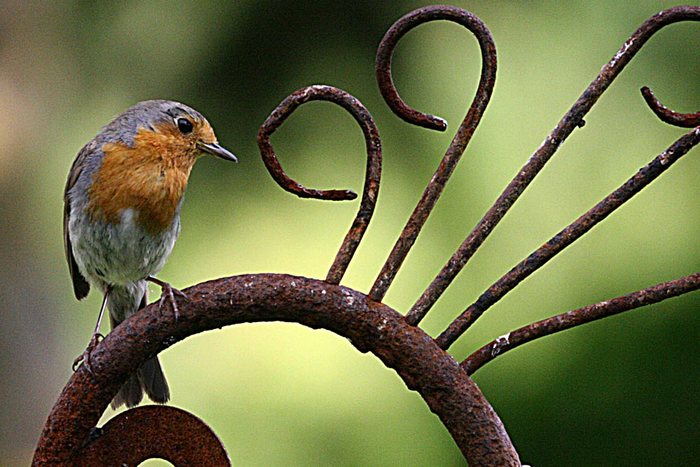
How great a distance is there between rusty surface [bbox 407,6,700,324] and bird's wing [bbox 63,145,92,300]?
2.43ft

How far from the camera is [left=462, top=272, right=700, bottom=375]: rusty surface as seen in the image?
0.80 metres

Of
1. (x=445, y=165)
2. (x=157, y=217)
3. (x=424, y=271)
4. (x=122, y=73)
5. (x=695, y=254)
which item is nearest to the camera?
(x=445, y=165)

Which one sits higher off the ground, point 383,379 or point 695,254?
point 695,254

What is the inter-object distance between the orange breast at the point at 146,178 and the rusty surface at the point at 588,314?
63 centimetres

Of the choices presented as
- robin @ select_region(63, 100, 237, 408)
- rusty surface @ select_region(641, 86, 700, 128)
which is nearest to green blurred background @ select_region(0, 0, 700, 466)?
→ robin @ select_region(63, 100, 237, 408)

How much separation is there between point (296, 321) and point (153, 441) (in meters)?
0.17

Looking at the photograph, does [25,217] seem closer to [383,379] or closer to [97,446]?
[383,379]

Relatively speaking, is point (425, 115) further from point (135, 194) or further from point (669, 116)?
point (135, 194)

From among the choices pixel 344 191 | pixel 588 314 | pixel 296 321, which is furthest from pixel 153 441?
pixel 588 314

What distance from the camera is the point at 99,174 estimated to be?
1358mm

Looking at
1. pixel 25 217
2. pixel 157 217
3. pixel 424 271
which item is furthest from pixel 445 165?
pixel 25 217

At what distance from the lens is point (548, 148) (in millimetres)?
827

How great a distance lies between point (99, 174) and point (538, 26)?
889 mm

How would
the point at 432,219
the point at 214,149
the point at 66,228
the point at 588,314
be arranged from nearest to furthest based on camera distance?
the point at 588,314
the point at 214,149
the point at 66,228
the point at 432,219
